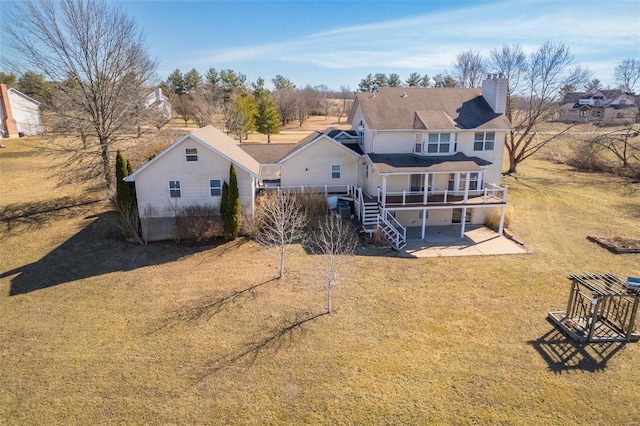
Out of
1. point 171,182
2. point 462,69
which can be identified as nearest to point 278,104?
point 462,69

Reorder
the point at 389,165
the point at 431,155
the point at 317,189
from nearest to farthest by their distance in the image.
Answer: the point at 389,165, the point at 431,155, the point at 317,189

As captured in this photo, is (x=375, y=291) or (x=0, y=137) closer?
(x=375, y=291)

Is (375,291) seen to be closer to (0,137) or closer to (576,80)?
(576,80)

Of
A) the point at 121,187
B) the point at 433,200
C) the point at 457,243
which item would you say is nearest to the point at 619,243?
the point at 457,243

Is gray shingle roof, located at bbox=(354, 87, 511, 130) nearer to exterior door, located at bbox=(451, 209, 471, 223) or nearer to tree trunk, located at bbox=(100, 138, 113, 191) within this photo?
exterior door, located at bbox=(451, 209, 471, 223)

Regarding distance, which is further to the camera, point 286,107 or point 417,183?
point 286,107

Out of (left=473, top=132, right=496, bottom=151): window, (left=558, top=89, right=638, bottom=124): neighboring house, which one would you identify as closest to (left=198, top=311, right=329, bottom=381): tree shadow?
(left=473, top=132, right=496, bottom=151): window

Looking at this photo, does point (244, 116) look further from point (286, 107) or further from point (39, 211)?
point (286, 107)
